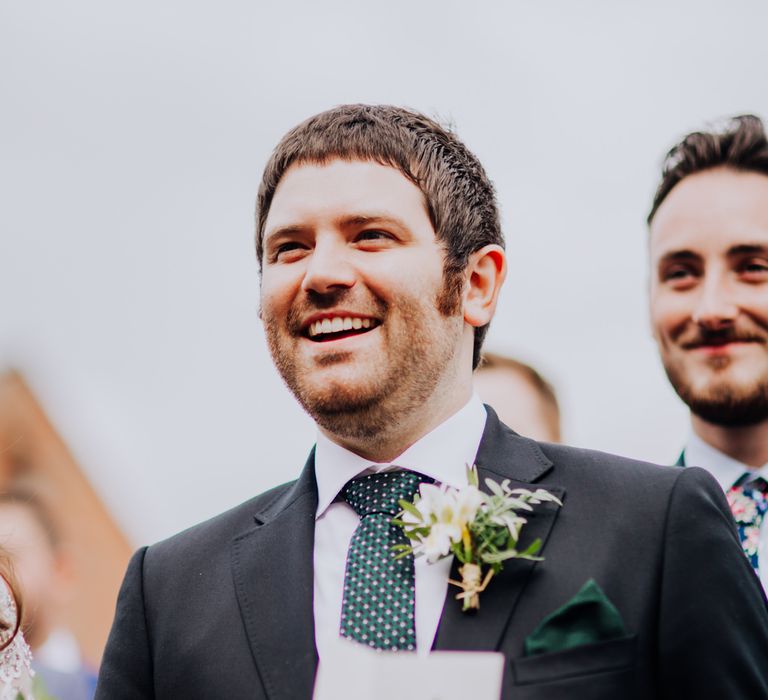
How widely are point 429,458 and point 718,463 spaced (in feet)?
4.87

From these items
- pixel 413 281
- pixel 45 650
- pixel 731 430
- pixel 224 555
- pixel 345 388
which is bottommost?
pixel 45 650

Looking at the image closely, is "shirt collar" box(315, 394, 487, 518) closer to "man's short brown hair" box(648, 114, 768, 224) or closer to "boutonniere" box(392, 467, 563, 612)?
"boutonniere" box(392, 467, 563, 612)

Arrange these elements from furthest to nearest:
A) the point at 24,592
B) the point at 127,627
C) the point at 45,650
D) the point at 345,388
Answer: the point at 45,650 → the point at 24,592 → the point at 127,627 → the point at 345,388

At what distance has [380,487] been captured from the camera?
118 inches

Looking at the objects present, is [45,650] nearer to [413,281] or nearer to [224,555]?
[224,555]

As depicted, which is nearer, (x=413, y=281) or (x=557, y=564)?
(x=557, y=564)

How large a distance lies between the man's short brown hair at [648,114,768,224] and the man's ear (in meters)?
1.18

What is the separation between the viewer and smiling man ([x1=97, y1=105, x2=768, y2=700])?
102 inches

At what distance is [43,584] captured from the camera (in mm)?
5824

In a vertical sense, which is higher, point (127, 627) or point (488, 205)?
point (488, 205)

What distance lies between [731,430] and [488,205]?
4.12 feet

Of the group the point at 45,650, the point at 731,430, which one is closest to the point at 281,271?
the point at 731,430

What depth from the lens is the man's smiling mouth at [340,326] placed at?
292 cm


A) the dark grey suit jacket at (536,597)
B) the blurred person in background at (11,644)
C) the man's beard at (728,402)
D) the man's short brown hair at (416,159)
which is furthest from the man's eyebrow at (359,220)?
the blurred person in background at (11,644)
